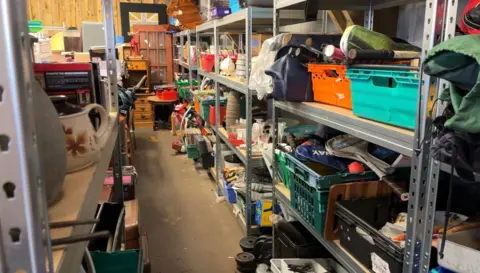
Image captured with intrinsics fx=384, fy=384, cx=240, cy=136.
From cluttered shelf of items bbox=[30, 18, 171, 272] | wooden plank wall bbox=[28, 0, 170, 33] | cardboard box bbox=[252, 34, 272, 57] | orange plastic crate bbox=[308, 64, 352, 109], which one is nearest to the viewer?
cluttered shelf of items bbox=[30, 18, 171, 272]

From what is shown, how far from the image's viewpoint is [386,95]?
1194 millimetres

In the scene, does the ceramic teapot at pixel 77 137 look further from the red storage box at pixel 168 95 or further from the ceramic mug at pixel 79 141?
the red storage box at pixel 168 95

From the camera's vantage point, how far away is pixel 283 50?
1.81 m

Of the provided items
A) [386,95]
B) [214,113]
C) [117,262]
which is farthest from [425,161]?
[214,113]

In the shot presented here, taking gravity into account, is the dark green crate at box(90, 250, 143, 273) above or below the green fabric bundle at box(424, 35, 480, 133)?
below

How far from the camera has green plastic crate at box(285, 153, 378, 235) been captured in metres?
1.55

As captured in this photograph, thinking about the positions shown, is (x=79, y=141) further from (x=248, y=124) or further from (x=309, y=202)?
(x=248, y=124)

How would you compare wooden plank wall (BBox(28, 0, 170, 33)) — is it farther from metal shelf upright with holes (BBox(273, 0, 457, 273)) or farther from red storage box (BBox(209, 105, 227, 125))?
metal shelf upright with holes (BBox(273, 0, 457, 273))

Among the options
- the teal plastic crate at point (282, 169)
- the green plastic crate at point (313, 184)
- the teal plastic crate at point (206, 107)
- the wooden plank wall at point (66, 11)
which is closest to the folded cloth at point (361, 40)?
the green plastic crate at point (313, 184)

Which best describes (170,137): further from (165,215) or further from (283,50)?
(283,50)

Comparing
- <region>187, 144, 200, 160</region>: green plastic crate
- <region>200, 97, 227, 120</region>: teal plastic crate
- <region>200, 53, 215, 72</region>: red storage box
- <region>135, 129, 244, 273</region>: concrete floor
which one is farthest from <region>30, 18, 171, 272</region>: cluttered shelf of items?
<region>187, 144, 200, 160</region>: green plastic crate

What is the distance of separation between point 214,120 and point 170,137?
287 cm

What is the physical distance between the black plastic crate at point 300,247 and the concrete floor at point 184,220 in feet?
2.33

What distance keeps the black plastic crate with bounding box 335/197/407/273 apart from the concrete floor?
1.41 m
